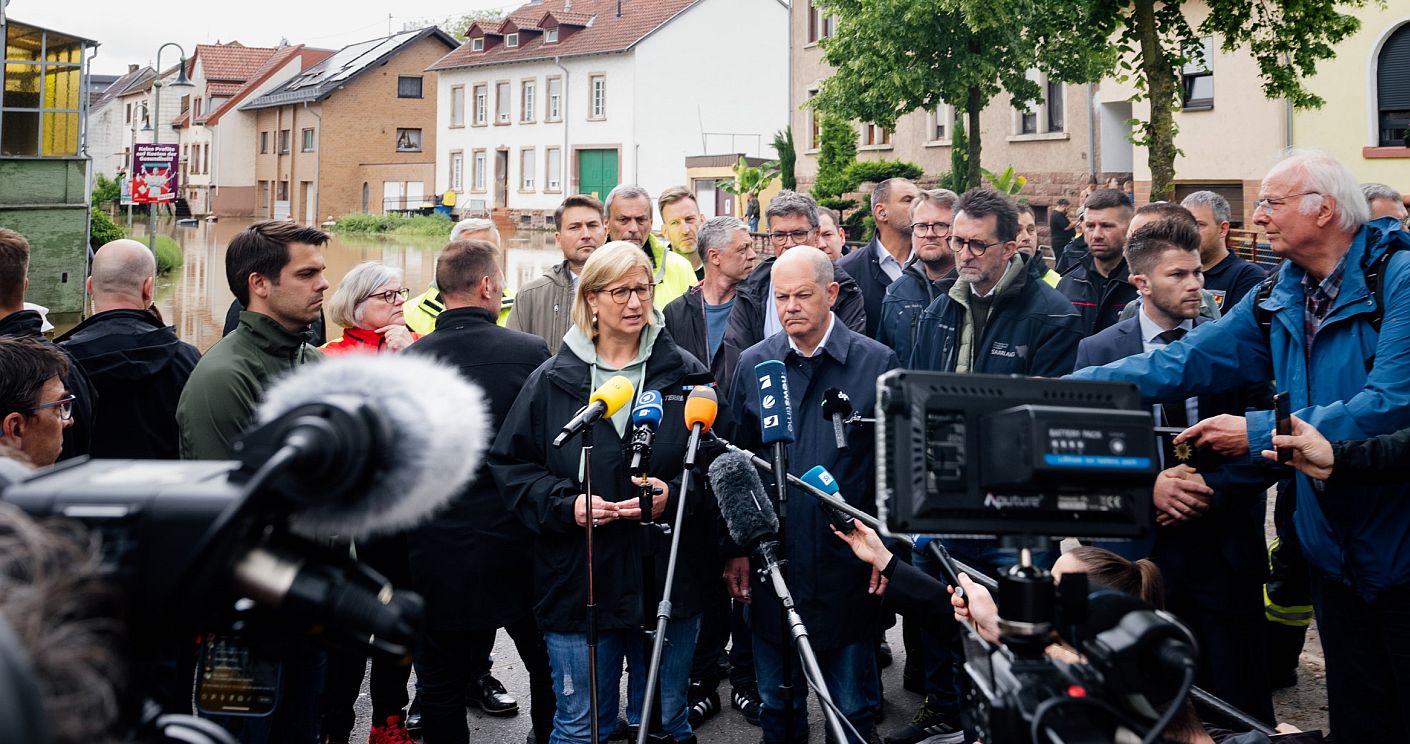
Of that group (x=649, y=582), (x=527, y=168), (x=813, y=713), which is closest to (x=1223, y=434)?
(x=649, y=582)

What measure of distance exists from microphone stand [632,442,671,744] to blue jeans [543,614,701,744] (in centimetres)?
9

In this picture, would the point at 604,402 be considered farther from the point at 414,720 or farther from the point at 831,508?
the point at 414,720

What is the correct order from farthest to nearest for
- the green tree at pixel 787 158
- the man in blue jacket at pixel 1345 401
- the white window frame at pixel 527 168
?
the white window frame at pixel 527 168 → the green tree at pixel 787 158 → the man in blue jacket at pixel 1345 401

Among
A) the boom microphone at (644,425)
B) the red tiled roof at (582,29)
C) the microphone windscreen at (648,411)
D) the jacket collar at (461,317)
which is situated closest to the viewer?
the boom microphone at (644,425)

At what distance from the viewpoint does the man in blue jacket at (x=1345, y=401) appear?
12.0 feet

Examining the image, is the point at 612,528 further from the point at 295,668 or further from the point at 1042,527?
the point at 1042,527

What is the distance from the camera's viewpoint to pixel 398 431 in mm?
1638

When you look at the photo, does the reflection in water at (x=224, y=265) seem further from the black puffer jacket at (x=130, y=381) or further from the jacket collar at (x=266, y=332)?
the jacket collar at (x=266, y=332)

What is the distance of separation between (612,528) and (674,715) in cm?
88

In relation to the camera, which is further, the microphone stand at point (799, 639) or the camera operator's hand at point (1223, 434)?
the camera operator's hand at point (1223, 434)

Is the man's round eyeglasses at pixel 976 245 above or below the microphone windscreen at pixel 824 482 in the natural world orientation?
above

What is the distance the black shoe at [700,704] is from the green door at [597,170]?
4844cm

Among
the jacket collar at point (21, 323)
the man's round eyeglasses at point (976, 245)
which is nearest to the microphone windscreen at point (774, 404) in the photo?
the man's round eyeglasses at point (976, 245)

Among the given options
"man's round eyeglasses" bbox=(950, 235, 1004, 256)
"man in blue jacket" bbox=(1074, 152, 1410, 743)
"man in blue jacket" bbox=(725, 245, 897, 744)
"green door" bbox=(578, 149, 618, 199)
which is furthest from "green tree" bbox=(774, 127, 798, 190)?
"man in blue jacket" bbox=(1074, 152, 1410, 743)
